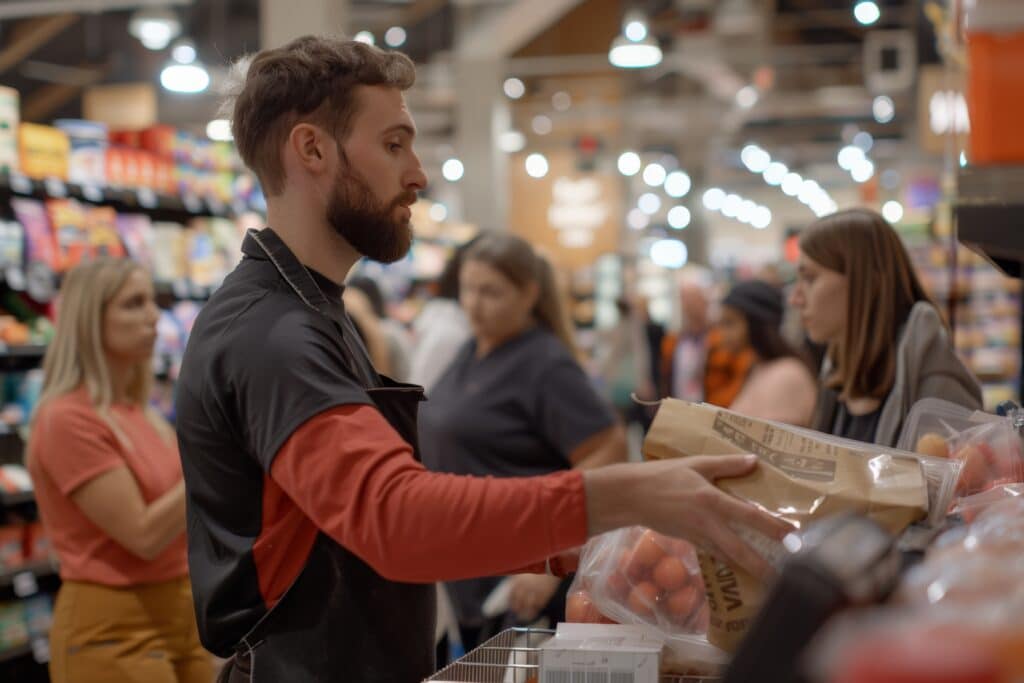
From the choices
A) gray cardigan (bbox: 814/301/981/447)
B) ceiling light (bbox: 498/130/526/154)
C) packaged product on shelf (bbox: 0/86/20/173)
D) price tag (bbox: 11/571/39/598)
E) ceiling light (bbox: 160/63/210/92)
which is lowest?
price tag (bbox: 11/571/39/598)

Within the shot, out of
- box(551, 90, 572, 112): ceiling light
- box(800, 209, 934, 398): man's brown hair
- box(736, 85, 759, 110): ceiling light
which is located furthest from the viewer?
box(736, 85, 759, 110): ceiling light

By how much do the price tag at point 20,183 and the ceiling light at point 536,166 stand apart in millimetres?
12043

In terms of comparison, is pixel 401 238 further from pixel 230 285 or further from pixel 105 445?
pixel 105 445

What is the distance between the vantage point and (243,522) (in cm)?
197

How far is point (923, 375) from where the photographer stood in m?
2.89

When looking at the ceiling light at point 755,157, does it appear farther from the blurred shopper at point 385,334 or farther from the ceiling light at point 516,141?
the blurred shopper at point 385,334

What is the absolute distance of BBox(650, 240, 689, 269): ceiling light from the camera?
31.7 meters

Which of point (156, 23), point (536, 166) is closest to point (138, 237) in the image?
point (156, 23)

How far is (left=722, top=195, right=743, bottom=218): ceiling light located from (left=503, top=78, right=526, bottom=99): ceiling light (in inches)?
596

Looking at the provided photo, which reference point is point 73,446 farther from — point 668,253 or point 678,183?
point 668,253

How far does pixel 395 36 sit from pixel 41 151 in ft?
37.7

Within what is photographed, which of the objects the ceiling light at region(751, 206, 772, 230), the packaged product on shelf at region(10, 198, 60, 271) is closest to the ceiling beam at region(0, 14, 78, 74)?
the packaged product on shelf at region(10, 198, 60, 271)

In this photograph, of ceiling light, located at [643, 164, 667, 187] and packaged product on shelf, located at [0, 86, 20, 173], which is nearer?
packaged product on shelf, located at [0, 86, 20, 173]

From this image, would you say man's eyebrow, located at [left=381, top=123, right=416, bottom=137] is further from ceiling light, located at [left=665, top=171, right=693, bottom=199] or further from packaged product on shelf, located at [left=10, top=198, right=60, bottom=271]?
ceiling light, located at [left=665, top=171, right=693, bottom=199]
